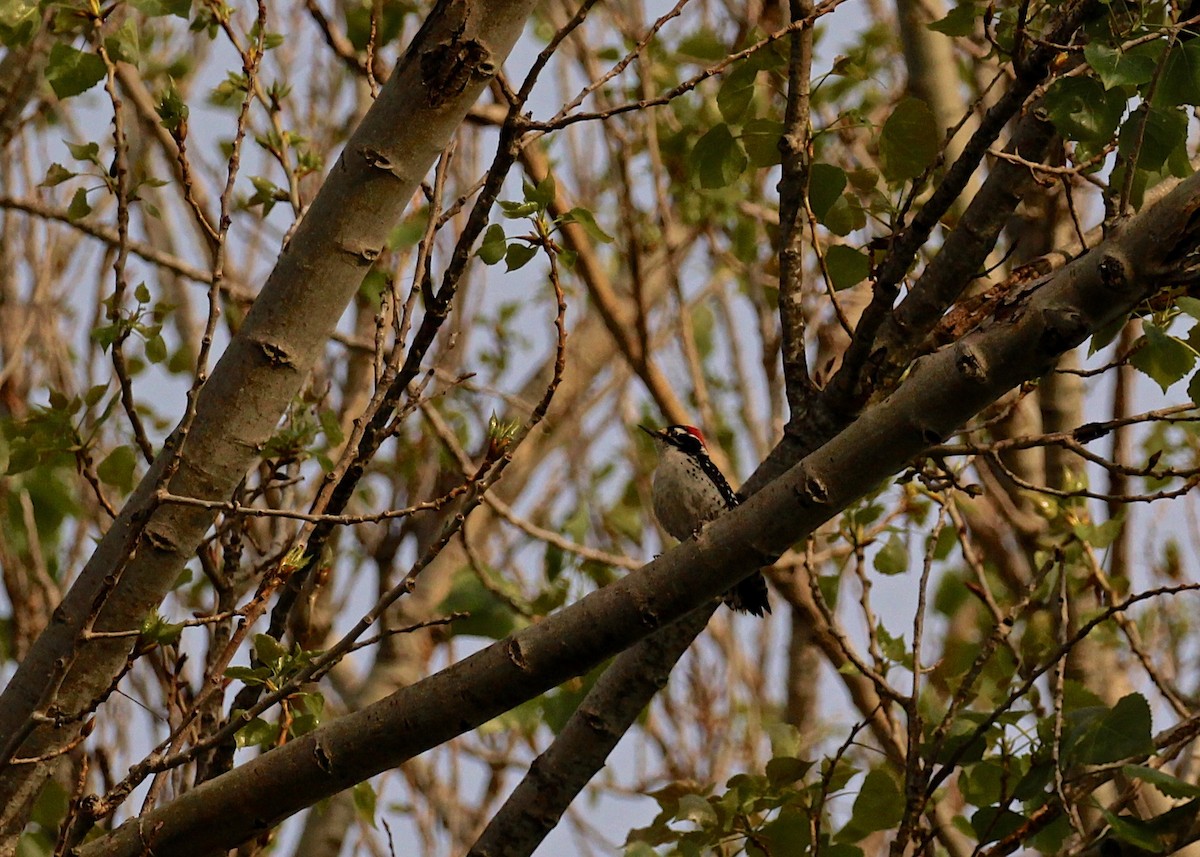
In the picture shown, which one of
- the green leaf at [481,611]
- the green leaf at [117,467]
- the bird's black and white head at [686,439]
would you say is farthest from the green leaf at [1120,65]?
the bird's black and white head at [686,439]

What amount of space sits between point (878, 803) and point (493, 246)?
1.66 metres

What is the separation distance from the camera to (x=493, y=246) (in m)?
2.71

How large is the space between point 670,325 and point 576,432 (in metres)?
0.95

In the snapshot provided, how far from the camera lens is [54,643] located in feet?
8.63

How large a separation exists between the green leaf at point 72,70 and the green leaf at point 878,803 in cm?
251

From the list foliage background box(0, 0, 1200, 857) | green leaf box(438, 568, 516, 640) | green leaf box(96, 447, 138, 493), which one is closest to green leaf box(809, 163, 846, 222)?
foliage background box(0, 0, 1200, 857)

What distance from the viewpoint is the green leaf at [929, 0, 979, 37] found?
3045mm

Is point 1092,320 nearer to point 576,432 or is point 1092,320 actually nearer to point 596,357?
point 596,357

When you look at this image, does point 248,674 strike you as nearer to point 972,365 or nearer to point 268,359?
point 268,359

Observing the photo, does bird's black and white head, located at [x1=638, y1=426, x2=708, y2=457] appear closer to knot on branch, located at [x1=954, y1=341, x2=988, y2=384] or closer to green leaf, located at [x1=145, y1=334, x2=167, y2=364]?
green leaf, located at [x1=145, y1=334, x2=167, y2=364]

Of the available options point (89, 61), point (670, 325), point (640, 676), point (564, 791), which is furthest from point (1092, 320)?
point (670, 325)

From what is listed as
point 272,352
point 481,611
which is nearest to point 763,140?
point 272,352

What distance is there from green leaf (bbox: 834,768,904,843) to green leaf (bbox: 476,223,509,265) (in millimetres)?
1567

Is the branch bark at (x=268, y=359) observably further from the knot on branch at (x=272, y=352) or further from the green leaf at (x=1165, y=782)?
the green leaf at (x=1165, y=782)
